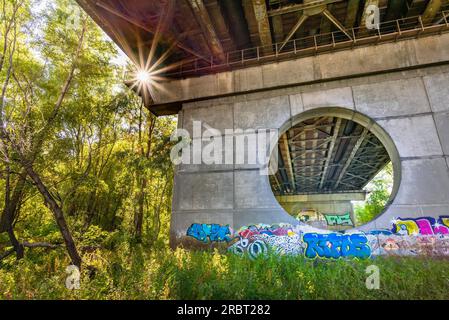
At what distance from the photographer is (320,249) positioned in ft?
26.6

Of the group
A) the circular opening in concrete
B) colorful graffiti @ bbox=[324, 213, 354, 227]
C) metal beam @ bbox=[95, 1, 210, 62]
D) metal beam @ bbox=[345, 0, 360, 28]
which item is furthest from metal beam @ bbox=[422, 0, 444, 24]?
colorful graffiti @ bbox=[324, 213, 354, 227]

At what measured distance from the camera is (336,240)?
805 cm

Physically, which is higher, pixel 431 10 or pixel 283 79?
pixel 431 10

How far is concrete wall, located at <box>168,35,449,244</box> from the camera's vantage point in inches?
314

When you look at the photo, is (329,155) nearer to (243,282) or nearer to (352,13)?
(352,13)

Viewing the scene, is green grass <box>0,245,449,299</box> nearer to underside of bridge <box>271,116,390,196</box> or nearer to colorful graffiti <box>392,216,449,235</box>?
colorful graffiti <box>392,216,449,235</box>

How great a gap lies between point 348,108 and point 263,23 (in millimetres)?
5164

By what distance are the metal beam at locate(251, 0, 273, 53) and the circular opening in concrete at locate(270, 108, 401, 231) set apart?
3999mm

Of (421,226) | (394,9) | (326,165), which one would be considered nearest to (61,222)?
(421,226)

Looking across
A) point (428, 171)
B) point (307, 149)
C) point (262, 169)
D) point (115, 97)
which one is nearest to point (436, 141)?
point (428, 171)

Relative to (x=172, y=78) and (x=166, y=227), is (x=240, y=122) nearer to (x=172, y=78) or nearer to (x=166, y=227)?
(x=172, y=78)

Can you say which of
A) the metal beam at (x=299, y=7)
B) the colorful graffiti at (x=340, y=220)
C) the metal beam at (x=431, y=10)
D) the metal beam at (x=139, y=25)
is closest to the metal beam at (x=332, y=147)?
the metal beam at (x=431, y=10)

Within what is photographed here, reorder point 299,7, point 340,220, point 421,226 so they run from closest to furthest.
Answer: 1. point 421,226
2. point 299,7
3. point 340,220

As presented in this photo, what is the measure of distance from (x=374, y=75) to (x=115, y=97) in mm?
13369
